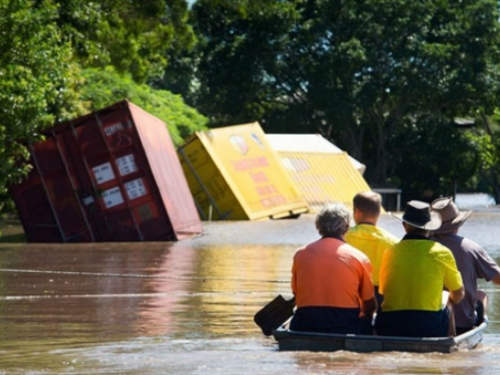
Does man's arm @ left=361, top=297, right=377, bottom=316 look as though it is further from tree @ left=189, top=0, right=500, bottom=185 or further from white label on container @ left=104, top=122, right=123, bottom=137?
tree @ left=189, top=0, right=500, bottom=185

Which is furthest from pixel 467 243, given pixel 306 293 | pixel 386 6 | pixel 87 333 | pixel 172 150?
pixel 386 6

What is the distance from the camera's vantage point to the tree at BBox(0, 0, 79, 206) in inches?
952

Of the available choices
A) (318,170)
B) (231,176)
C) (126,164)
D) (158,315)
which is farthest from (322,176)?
(158,315)

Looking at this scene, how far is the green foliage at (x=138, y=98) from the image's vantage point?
37156 millimetres

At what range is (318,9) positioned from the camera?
63.6 metres

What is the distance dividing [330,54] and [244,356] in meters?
51.8

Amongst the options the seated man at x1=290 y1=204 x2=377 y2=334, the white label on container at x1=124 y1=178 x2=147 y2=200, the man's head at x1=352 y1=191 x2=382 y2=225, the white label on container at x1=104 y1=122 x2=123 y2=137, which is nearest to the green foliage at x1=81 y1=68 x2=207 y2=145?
the white label on container at x1=104 y1=122 x2=123 y2=137

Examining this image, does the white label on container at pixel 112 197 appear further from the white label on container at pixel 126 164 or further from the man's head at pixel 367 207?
the man's head at pixel 367 207

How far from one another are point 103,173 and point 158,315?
14094 millimetres

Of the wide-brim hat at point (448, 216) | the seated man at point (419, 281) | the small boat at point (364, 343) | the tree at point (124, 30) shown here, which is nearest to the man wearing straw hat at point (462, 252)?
the wide-brim hat at point (448, 216)

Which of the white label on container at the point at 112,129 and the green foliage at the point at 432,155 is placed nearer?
the white label on container at the point at 112,129

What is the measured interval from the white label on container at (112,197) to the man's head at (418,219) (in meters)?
17.7

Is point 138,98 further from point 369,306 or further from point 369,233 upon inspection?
point 369,306

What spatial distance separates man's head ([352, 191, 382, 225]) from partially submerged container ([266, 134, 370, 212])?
30.6 metres
